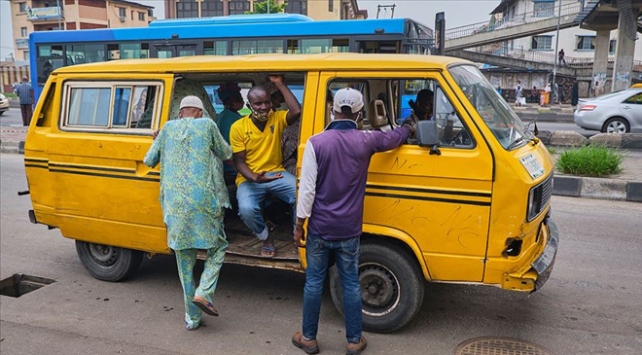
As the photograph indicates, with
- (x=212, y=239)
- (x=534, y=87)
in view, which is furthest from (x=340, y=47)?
(x=534, y=87)

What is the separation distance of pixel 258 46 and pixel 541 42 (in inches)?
1925

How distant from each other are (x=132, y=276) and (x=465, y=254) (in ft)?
10.3

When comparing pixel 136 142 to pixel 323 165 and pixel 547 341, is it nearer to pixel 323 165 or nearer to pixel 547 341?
pixel 323 165

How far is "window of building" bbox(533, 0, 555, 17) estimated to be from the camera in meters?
45.7

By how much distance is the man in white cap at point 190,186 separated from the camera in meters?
4.06

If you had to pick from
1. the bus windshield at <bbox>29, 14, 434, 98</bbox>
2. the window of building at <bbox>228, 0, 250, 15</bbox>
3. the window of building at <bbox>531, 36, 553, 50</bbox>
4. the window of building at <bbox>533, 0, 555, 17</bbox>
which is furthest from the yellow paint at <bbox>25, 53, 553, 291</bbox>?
the window of building at <bbox>531, 36, 553, 50</bbox>

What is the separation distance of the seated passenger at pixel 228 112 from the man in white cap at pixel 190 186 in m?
1.01

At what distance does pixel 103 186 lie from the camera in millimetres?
4797

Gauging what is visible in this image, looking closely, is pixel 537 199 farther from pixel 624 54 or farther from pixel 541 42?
pixel 541 42

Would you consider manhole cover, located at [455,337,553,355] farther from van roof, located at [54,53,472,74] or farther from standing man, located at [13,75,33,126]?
standing man, located at [13,75,33,126]

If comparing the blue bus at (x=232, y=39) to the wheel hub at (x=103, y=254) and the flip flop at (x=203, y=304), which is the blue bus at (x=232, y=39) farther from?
the flip flop at (x=203, y=304)

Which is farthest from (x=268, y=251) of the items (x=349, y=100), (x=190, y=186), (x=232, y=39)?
(x=232, y=39)

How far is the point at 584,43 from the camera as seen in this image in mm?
53312

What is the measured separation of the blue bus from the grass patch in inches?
148
